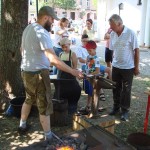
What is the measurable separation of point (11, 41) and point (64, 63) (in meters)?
1.92

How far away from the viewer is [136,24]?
16016 millimetres

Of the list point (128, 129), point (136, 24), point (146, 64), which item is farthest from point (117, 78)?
point (136, 24)

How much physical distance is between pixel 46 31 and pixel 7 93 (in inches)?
82.8

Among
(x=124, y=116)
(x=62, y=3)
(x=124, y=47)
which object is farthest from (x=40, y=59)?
(x=62, y=3)

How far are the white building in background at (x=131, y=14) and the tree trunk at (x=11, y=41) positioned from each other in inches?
427

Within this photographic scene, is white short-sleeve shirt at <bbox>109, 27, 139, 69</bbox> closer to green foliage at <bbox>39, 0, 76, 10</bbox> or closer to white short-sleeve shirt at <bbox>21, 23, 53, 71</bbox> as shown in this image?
white short-sleeve shirt at <bbox>21, 23, 53, 71</bbox>

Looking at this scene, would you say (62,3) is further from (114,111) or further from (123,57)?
(123,57)

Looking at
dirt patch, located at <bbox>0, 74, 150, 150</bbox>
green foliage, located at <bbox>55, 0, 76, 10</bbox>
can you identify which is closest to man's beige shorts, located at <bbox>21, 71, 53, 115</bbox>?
dirt patch, located at <bbox>0, 74, 150, 150</bbox>

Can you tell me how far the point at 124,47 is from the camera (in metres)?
4.55

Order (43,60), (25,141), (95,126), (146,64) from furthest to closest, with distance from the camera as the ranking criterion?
(146,64)
(25,141)
(43,60)
(95,126)

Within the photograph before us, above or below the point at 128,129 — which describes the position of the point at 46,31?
above

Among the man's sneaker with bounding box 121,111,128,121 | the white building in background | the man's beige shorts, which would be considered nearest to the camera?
the man's beige shorts

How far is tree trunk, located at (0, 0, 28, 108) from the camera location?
5.02 metres

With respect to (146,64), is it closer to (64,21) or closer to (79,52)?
(64,21)
